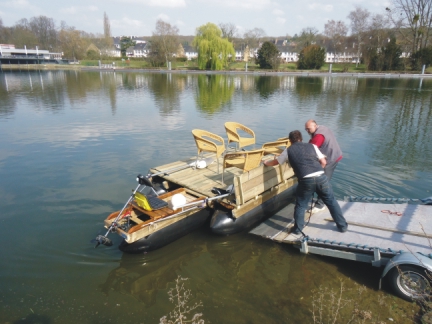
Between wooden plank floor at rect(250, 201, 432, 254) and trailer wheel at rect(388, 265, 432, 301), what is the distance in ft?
1.57

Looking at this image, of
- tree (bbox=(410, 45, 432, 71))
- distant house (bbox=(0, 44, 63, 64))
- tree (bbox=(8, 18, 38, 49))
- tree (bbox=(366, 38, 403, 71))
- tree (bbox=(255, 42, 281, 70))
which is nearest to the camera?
tree (bbox=(410, 45, 432, 71))

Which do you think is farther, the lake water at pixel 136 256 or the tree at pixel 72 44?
the tree at pixel 72 44

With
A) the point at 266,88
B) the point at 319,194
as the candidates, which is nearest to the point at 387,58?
the point at 266,88

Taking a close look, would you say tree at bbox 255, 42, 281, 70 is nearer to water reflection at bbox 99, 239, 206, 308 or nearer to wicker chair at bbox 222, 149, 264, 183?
wicker chair at bbox 222, 149, 264, 183

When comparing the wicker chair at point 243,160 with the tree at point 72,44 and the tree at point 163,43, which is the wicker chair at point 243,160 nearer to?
the tree at point 163,43

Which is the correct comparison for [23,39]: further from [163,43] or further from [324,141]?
[324,141]

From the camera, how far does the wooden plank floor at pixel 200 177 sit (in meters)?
6.67

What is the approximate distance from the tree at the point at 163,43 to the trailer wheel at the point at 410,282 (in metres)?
73.7

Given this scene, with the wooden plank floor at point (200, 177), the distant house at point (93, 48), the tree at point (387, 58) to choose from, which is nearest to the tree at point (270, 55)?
the tree at point (387, 58)

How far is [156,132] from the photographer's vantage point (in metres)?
13.8

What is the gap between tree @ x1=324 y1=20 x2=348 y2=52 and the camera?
78.4 m

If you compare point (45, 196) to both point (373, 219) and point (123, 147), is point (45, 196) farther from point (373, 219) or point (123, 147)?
point (373, 219)

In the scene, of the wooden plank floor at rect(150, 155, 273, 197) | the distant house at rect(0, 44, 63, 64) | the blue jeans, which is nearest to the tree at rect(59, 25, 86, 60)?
the distant house at rect(0, 44, 63, 64)

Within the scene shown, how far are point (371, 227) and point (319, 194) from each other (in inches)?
47.1
